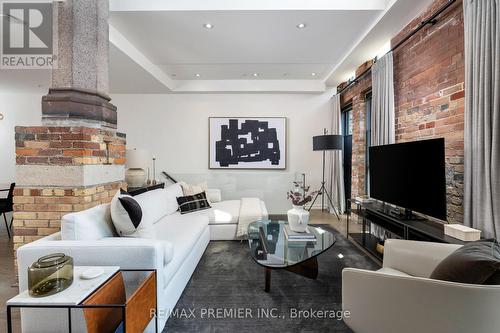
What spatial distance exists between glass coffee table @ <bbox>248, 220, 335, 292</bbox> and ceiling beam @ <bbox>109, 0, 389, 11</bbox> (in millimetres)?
2494

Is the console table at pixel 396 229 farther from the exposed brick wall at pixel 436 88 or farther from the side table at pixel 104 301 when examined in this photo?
the side table at pixel 104 301

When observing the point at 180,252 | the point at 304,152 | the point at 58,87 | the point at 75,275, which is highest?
the point at 58,87

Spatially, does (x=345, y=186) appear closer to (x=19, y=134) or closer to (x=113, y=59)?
(x=113, y=59)

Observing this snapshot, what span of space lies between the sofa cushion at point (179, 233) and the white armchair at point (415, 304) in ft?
4.27

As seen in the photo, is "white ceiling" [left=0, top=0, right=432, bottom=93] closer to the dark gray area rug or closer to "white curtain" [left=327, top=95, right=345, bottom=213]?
"white curtain" [left=327, top=95, right=345, bottom=213]

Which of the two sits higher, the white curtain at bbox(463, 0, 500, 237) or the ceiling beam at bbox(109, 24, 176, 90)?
the ceiling beam at bbox(109, 24, 176, 90)

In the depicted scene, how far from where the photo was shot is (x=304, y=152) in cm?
549

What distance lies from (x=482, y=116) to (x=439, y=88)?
749 mm

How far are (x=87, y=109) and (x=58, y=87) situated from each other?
326mm

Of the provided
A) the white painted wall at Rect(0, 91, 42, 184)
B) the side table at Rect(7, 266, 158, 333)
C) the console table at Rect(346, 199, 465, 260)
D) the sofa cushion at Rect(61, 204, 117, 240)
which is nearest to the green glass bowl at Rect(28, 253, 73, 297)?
the side table at Rect(7, 266, 158, 333)

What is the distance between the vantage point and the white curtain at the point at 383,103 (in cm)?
319

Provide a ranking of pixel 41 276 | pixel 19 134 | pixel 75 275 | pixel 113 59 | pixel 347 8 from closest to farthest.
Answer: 1. pixel 41 276
2. pixel 75 275
3. pixel 19 134
4. pixel 347 8
5. pixel 113 59

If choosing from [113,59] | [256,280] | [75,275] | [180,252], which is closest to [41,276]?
[75,275]

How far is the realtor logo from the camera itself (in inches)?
102
